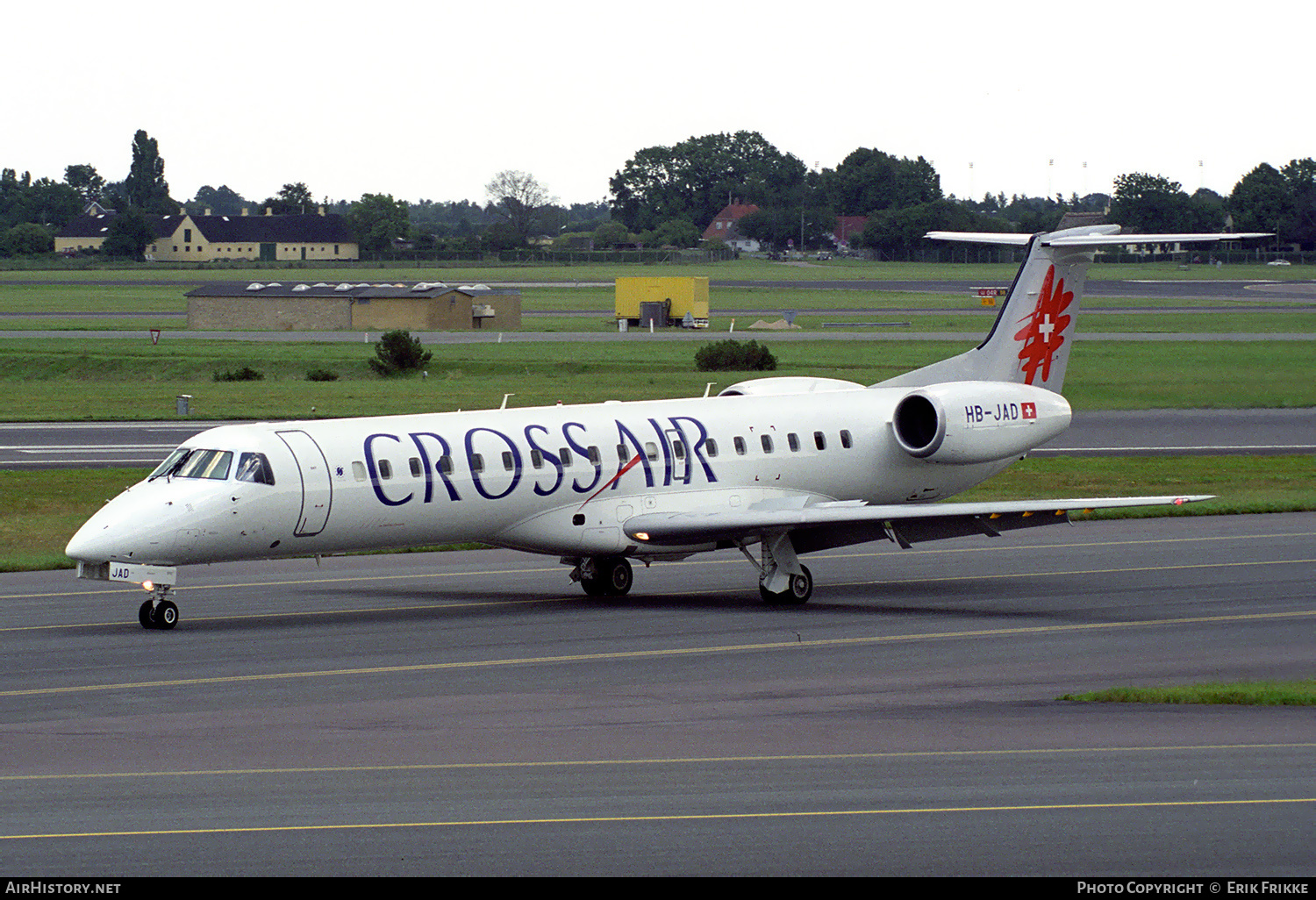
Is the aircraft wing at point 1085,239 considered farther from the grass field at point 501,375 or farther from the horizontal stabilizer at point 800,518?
the grass field at point 501,375

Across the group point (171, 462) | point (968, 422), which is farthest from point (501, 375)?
point (171, 462)

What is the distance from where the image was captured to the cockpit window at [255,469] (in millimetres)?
21844

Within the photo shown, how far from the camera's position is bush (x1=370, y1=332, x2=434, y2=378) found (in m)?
66.3

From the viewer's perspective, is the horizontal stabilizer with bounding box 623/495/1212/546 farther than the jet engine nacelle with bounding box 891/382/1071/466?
No

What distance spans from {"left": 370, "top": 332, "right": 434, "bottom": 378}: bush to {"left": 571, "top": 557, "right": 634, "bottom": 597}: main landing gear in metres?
42.0

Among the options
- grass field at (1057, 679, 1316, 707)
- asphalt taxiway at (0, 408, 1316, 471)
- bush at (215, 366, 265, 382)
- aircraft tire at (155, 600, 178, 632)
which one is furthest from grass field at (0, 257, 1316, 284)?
grass field at (1057, 679, 1316, 707)

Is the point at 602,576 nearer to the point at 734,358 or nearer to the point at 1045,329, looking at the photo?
the point at 1045,329

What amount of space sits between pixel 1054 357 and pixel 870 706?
14.5m

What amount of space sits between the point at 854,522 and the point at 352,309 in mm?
72006

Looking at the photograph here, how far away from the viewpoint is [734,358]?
66312mm

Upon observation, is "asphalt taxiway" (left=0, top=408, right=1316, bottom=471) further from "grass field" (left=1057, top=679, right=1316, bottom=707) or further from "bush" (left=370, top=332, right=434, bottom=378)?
"grass field" (left=1057, top=679, right=1316, bottom=707)

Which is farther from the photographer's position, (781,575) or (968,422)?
(968,422)

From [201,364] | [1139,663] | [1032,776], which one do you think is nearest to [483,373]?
[201,364]

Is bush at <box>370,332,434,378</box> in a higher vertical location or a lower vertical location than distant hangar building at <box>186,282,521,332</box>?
lower
